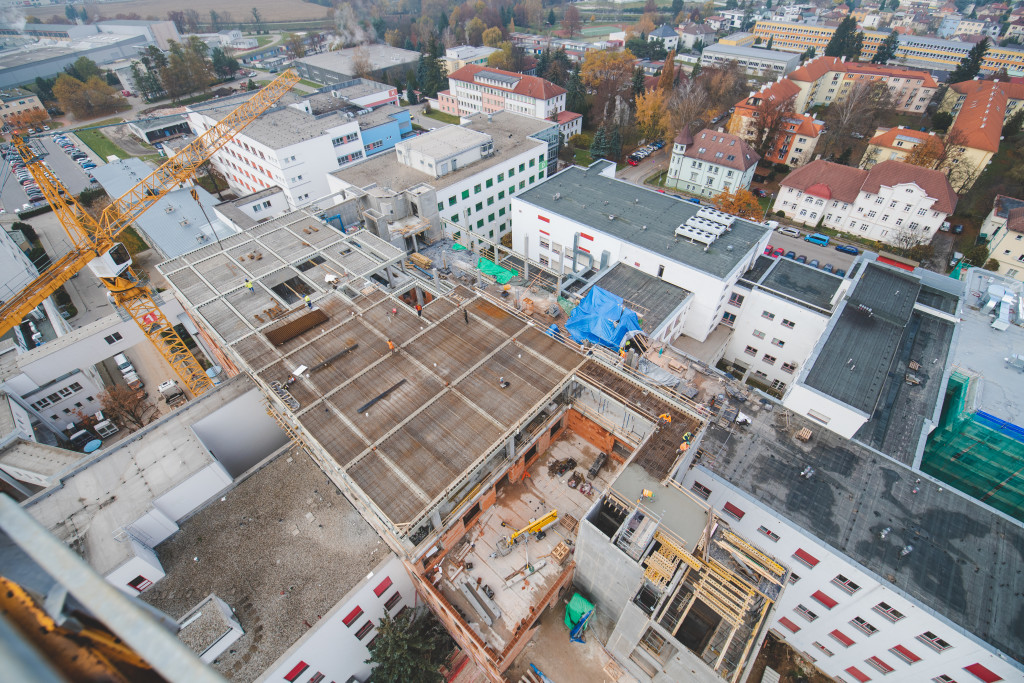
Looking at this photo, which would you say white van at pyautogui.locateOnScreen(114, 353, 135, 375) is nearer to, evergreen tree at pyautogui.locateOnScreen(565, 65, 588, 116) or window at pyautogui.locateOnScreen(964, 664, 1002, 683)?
window at pyautogui.locateOnScreen(964, 664, 1002, 683)

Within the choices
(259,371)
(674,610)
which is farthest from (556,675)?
(259,371)

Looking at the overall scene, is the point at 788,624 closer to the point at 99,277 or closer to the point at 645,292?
the point at 645,292

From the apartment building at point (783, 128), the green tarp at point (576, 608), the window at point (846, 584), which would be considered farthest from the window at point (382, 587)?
the apartment building at point (783, 128)

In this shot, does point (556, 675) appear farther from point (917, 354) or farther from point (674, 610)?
point (917, 354)

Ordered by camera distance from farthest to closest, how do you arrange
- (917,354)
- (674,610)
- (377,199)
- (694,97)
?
(694,97), (377,199), (917,354), (674,610)

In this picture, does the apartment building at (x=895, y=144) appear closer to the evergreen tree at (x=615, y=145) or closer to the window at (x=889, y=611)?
the evergreen tree at (x=615, y=145)

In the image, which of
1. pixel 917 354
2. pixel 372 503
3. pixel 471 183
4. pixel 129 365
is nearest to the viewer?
pixel 372 503

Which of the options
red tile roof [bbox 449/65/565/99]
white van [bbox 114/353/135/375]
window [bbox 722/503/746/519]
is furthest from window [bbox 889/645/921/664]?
red tile roof [bbox 449/65/565/99]
